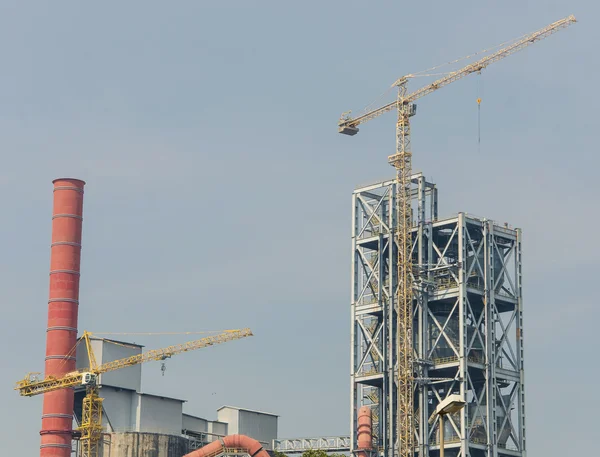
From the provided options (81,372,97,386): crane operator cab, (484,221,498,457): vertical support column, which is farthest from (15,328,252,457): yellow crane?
(484,221,498,457): vertical support column

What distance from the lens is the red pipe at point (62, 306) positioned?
150 metres

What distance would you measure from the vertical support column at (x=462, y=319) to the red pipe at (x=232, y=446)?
24097mm

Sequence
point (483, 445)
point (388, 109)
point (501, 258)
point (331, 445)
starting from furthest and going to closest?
point (388, 109) < point (331, 445) < point (501, 258) < point (483, 445)

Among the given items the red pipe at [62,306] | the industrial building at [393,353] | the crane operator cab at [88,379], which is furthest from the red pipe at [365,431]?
the red pipe at [62,306]

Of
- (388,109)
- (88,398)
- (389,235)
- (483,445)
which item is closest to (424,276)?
(389,235)

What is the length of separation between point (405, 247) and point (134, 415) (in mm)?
41733

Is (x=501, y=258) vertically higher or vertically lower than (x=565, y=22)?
lower

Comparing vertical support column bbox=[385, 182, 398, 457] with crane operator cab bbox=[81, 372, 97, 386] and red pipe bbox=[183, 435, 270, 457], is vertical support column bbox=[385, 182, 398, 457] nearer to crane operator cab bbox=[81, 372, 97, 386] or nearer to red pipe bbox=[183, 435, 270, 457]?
red pipe bbox=[183, 435, 270, 457]

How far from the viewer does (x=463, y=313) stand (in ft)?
465

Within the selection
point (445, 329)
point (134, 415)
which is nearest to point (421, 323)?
point (445, 329)

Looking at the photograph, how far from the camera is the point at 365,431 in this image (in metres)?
146

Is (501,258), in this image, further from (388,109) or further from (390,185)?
(388,109)

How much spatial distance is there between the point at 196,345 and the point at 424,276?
40.7 m

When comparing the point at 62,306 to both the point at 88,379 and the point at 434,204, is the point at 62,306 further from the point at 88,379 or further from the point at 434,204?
the point at 434,204
